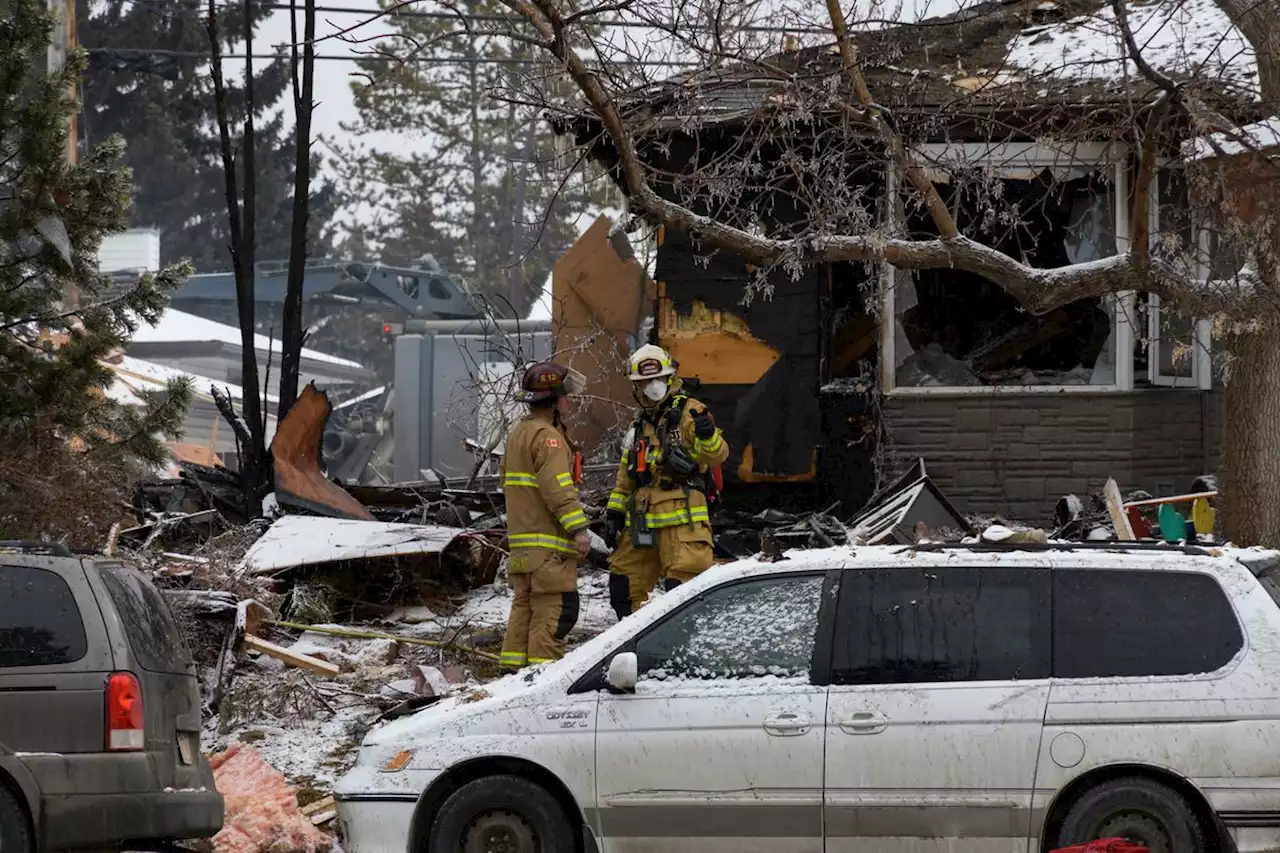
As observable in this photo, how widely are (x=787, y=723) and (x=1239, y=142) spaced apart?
5086 mm

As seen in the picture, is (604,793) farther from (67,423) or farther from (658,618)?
(67,423)

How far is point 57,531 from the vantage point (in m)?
10.2

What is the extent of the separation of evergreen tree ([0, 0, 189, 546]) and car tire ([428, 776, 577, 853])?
186 inches

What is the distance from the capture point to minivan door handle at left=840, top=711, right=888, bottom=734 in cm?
618

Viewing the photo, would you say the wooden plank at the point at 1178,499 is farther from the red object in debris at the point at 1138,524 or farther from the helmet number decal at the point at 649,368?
the helmet number decal at the point at 649,368

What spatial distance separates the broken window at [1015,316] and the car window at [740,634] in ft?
21.5

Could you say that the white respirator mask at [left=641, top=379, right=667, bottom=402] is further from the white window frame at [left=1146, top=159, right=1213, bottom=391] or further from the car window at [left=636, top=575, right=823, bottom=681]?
the white window frame at [left=1146, top=159, right=1213, bottom=391]

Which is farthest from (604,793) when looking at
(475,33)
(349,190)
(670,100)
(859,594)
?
(349,190)

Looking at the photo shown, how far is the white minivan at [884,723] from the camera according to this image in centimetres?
602

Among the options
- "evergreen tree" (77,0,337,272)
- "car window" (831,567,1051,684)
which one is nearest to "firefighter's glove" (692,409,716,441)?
"car window" (831,567,1051,684)

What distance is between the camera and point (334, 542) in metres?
11.3

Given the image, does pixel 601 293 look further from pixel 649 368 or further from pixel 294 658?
pixel 294 658

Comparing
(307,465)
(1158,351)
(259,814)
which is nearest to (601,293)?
(307,465)

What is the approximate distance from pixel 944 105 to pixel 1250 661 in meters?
5.18
